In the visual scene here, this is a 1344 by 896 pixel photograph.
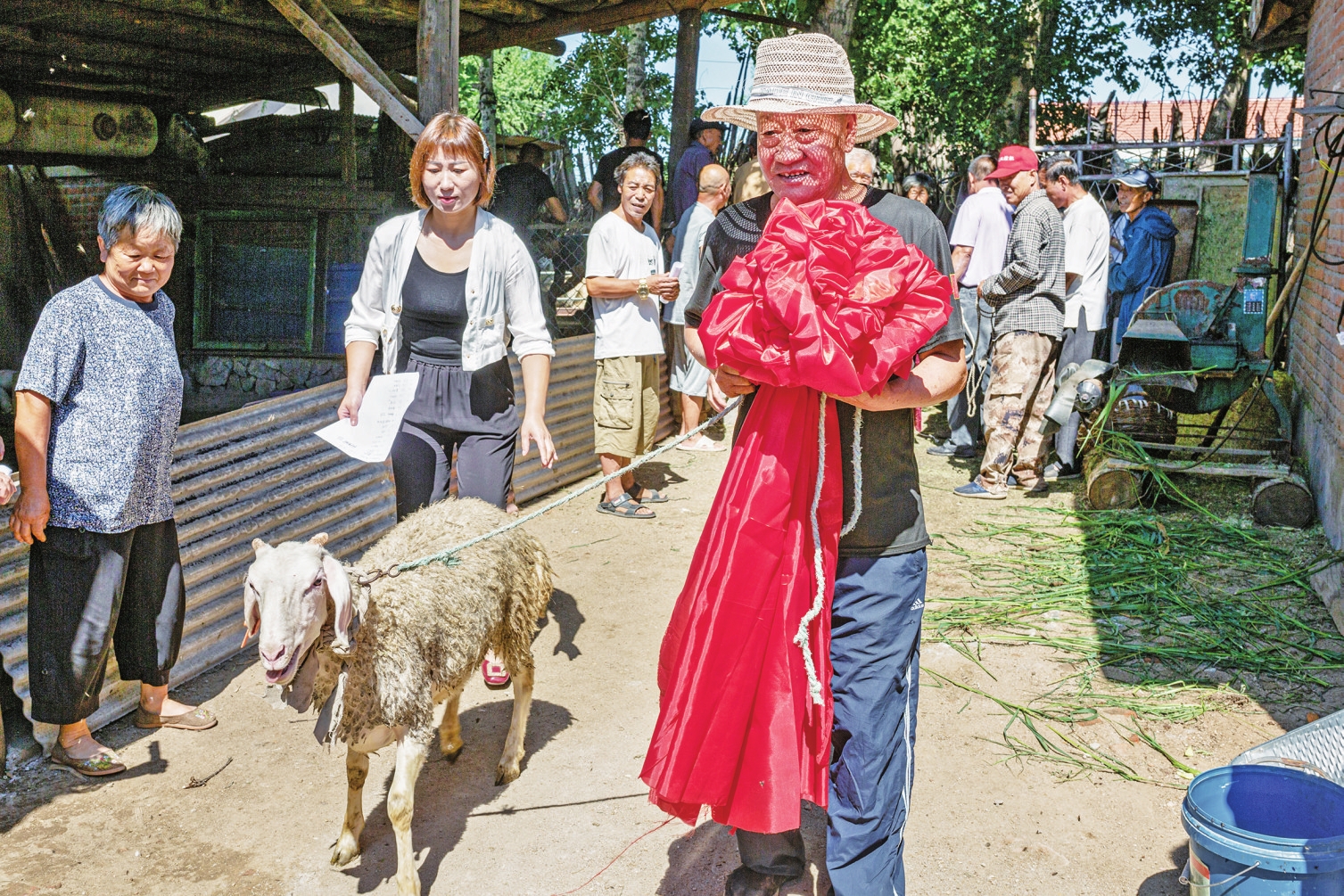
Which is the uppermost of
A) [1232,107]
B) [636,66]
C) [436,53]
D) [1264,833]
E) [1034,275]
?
[636,66]

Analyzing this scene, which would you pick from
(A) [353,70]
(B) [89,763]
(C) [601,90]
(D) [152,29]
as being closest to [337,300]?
(D) [152,29]

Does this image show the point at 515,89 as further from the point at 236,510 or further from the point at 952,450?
the point at 236,510

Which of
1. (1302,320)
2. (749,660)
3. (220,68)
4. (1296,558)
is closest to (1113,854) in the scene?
(749,660)

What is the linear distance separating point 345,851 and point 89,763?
1274mm

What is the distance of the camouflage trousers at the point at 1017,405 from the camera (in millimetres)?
8078

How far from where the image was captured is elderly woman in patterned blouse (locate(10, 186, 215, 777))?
12.7 ft

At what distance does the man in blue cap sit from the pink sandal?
19.9 ft

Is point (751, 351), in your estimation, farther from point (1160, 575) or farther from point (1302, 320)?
point (1302, 320)

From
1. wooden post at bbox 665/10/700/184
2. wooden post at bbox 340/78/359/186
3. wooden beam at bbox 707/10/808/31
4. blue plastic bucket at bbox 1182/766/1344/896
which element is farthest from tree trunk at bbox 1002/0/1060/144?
blue plastic bucket at bbox 1182/766/1344/896

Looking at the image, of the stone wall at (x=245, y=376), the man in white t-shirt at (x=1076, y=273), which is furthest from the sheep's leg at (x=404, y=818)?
the stone wall at (x=245, y=376)

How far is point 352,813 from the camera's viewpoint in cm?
366

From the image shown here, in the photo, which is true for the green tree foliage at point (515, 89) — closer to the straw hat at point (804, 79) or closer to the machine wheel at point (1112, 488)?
the machine wheel at point (1112, 488)

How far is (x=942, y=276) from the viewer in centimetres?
262

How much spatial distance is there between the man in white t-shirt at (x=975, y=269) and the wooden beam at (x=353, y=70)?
4.66m
